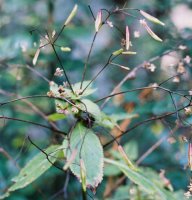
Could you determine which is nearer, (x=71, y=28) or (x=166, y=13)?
(x=166, y=13)

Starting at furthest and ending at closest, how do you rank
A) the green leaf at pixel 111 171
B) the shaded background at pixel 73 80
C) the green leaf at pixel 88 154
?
the shaded background at pixel 73 80, the green leaf at pixel 111 171, the green leaf at pixel 88 154

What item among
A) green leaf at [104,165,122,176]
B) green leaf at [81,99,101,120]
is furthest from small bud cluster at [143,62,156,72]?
green leaf at [104,165,122,176]

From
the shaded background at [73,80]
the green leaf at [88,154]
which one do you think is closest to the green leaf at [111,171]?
the shaded background at [73,80]

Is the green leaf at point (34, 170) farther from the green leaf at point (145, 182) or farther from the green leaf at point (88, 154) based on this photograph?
the green leaf at point (145, 182)

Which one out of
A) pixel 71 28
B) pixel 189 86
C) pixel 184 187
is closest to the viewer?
pixel 184 187

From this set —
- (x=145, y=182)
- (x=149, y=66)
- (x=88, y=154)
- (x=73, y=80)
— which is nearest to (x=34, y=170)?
(x=88, y=154)

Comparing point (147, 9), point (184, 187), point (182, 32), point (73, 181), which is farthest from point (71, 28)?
point (184, 187)

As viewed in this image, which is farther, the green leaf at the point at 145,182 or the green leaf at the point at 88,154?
the green leaf at the point at 145,182

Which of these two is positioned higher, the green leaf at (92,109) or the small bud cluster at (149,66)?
the small bud cluster at (149,66)

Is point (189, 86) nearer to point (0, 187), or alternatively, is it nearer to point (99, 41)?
point (0, 187)
